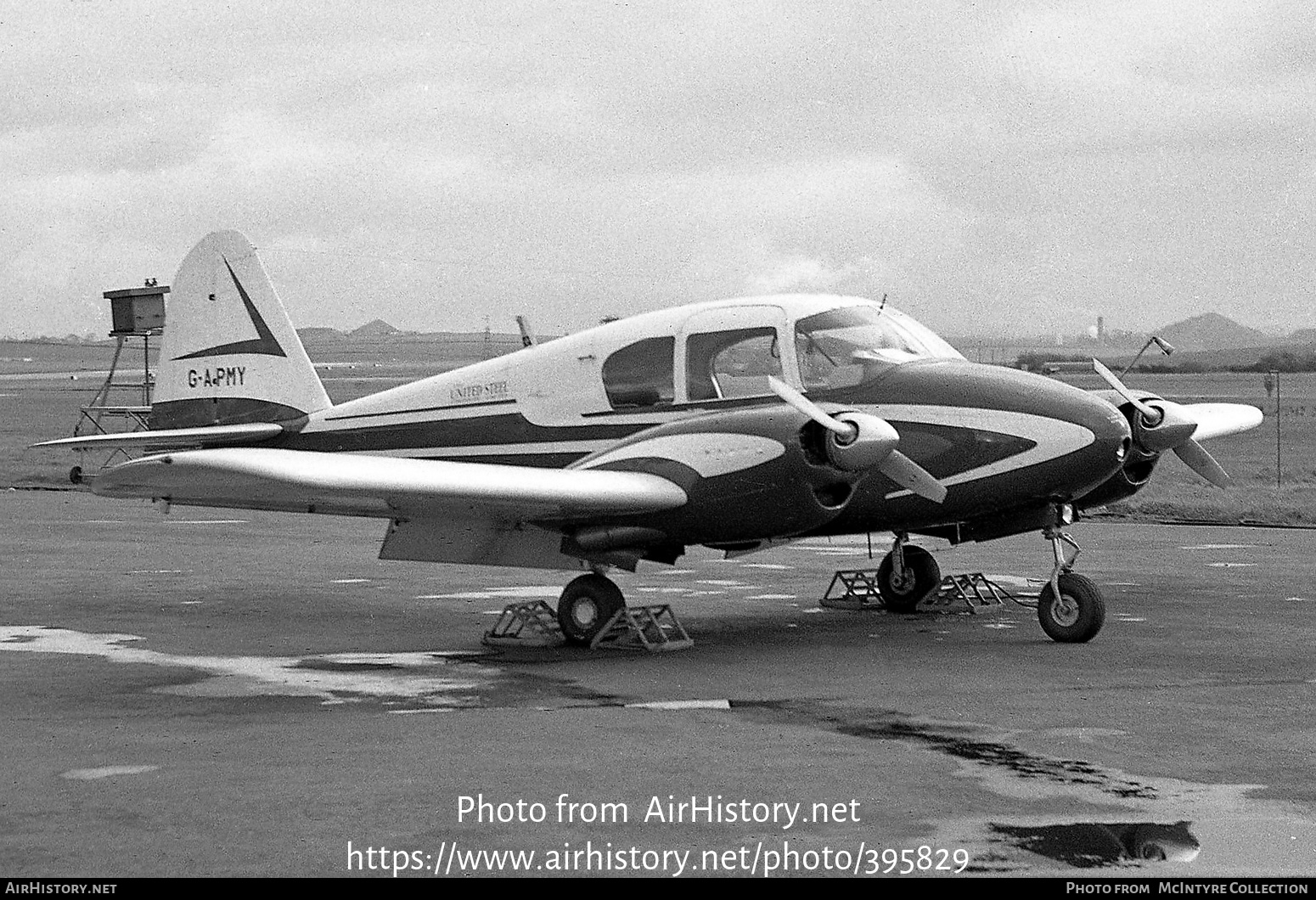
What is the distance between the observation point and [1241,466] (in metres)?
37.9

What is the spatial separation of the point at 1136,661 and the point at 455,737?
5.66 meters

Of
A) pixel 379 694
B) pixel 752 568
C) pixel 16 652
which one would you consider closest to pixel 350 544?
pixel 752 568

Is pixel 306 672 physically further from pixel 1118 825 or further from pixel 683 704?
pixel 1118 825

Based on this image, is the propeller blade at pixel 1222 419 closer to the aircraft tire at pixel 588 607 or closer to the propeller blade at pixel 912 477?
the propeller blade at pixel 912 477

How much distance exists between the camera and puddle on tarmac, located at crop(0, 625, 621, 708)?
10734mm

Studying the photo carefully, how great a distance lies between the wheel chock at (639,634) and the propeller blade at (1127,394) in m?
4.37

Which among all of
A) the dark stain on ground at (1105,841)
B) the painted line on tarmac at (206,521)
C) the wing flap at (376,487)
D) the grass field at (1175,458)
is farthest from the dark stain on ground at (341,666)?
the painted line on tarmac at (206,521)

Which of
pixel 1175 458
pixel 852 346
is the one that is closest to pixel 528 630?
pixel 852 346

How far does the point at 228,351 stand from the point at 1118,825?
1227 cm

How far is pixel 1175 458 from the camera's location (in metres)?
45.8

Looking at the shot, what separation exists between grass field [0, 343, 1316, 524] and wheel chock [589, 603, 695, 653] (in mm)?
9922

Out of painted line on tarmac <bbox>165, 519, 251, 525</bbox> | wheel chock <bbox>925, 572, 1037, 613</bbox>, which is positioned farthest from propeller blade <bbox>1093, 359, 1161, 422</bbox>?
painted line on tarmac <bbox>165, 519, 251, 525</bbox>

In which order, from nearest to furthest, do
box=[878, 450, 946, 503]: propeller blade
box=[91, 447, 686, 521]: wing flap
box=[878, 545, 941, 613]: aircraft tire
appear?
box=[91, 447, 686, 521]: wing flap < box=[878, 450, 946, 503]: propeller blade < box=[878, 545, 941, 613]: aircraft tire

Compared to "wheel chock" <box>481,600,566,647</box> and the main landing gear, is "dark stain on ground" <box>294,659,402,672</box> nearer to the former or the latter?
"wheel chock" <box>481,600,566,647</box>
